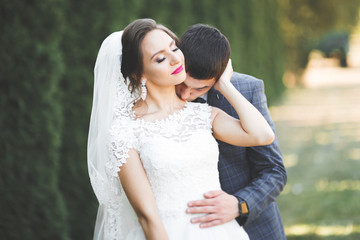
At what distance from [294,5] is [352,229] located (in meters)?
19.4

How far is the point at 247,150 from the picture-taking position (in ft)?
8.43

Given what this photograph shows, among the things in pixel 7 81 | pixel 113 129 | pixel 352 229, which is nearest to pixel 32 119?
pixel 7 81

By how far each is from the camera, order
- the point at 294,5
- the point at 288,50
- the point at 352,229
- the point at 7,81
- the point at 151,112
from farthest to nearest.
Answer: the point at 288,50 → the point at 294,5 → the point at 352,229 → the point at 7,81 → the point at 151,112

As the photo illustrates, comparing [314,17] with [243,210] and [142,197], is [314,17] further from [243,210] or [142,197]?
[142,197]

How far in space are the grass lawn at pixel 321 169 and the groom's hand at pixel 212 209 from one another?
10.6 feet

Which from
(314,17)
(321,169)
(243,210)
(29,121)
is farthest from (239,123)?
(314,17)

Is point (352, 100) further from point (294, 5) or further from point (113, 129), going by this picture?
point (113, 129)

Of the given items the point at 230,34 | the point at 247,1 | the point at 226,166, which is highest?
the point at 247,1

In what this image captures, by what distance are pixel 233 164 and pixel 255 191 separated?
8.3 inches

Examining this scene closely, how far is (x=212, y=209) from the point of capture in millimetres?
2254

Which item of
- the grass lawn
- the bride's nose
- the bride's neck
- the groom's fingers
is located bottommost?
the grass lawn

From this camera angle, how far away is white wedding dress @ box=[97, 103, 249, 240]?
222cm

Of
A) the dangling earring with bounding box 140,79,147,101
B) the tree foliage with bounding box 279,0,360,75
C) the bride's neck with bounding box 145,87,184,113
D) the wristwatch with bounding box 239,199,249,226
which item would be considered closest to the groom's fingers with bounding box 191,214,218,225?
the wristwatch with bounding box 239,199,249,226

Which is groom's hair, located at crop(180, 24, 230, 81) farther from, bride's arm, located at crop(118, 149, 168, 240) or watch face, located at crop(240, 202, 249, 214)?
watch face, located at crop(240, 202, 249, 214)
